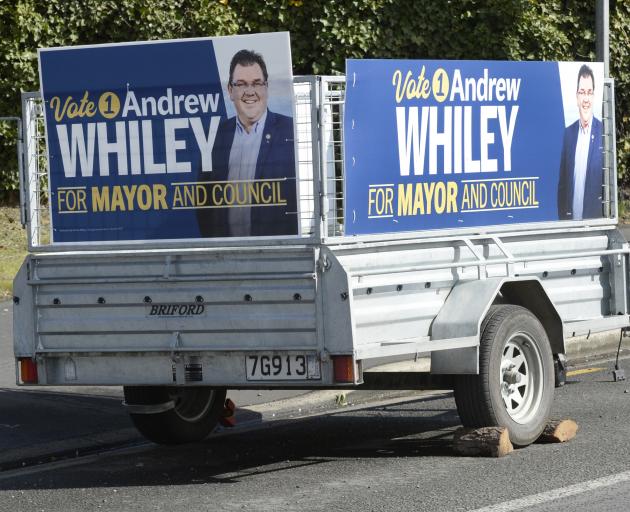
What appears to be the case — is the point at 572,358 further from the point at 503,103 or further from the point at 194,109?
the point at 194,109

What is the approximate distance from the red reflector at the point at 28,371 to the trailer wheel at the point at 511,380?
8.49ft

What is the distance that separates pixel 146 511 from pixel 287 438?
2.32 meters

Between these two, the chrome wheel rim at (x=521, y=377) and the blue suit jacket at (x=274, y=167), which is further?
the chrome wheel rim at (x=521, y=377)

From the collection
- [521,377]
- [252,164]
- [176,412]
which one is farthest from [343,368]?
[176,412]

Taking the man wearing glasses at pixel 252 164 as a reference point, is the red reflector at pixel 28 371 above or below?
below

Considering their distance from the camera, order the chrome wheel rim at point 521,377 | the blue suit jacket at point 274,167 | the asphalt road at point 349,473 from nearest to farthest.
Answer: the asphalt road at point 349,473, the blue suit jacket at point 274,167, the chrome wheel rim at point 521,377

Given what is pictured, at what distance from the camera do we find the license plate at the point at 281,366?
7625mm

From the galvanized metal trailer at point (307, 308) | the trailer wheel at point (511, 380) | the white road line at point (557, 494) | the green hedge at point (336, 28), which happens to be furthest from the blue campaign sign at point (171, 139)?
the green hedge at point (336, 28)

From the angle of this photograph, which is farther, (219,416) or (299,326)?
(219,416)

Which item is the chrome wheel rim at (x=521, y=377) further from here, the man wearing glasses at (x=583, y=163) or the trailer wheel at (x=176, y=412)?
the trailer wheel at (x=176, y=412)

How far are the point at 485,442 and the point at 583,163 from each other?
2435 mm

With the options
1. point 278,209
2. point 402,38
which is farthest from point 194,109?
point 402,38

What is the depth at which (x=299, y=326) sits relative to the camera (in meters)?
7.65

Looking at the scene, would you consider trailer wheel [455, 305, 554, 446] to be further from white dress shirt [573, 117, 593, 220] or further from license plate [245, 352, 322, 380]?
white dress shirt [573, 117, 593, 220]
